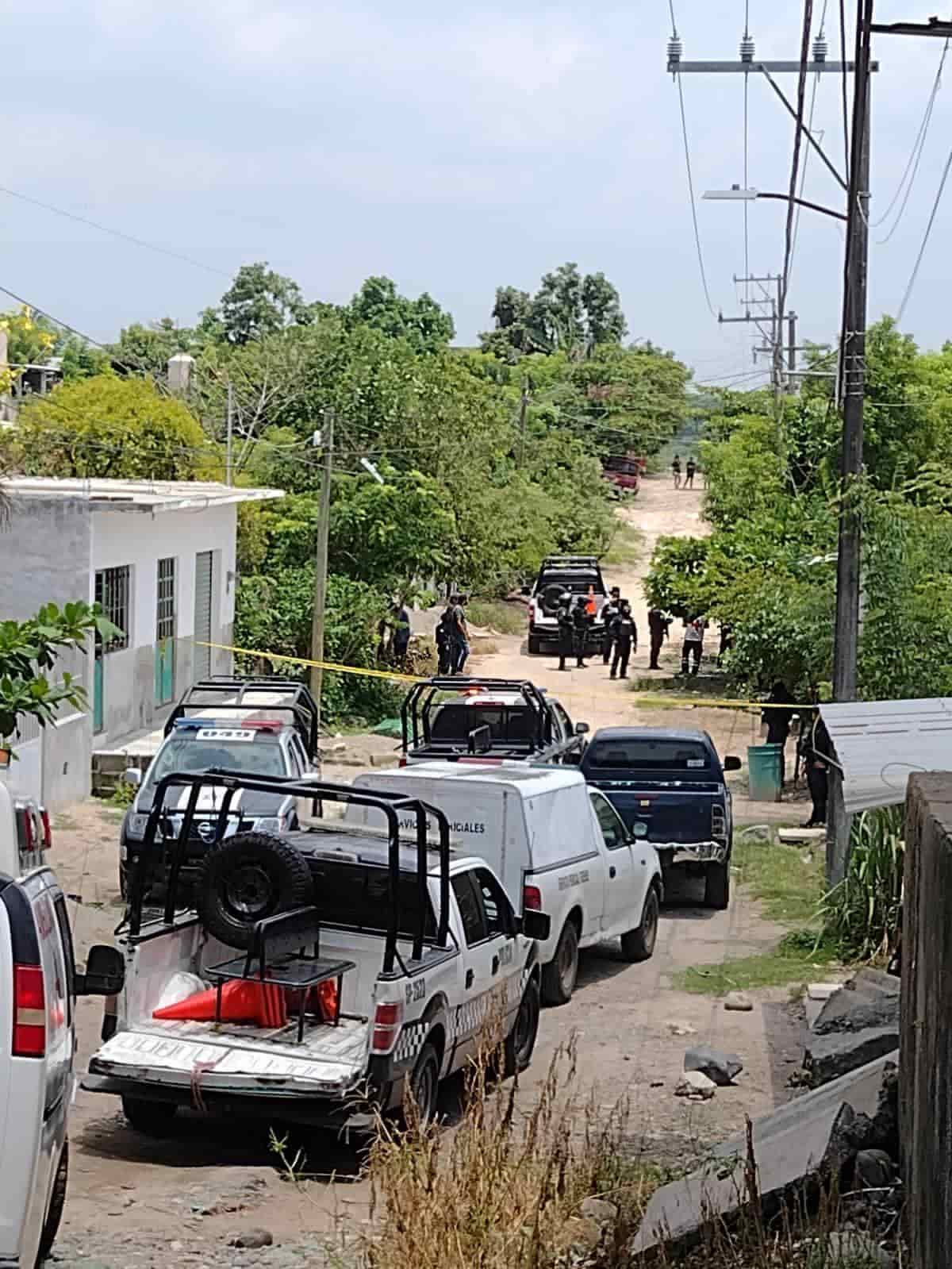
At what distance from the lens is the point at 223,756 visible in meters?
19.9

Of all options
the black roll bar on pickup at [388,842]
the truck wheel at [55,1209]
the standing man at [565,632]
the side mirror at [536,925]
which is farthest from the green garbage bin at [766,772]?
the truck wheel at [55,1209]

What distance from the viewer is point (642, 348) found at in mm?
102062

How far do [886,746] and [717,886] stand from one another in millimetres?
10062

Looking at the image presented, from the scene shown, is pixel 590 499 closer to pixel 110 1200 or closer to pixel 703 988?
pixel 703 988

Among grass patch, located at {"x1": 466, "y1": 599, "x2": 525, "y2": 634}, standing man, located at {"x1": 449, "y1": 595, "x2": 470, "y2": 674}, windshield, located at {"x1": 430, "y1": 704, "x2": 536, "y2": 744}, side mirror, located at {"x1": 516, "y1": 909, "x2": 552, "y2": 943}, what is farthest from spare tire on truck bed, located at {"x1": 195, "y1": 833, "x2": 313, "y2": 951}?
grass patch, located at {"x1": 466, "y1": 599, "x2": 525, "y2": 634}

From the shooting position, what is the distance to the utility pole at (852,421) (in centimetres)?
1931

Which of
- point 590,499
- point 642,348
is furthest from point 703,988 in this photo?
point 642,348

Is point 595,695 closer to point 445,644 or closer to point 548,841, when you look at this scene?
point 445,644

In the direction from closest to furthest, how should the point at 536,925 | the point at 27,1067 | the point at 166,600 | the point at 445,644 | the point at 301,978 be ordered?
the point at 27,1067, the point at 301,978, the point at 536,925, the point at 166,600, the point at 445,644

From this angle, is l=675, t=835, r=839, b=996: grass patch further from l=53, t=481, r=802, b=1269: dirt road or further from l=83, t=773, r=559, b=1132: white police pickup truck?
l=83, t=773, r=559, b=1132: white police pickup truck

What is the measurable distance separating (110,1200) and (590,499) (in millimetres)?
58600

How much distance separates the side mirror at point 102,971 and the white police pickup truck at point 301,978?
1.16m

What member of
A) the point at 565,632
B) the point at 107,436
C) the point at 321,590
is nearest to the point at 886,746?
the point at 321,590

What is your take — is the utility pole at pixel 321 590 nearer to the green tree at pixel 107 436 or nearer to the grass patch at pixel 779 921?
the green tree at pixel 107 436
